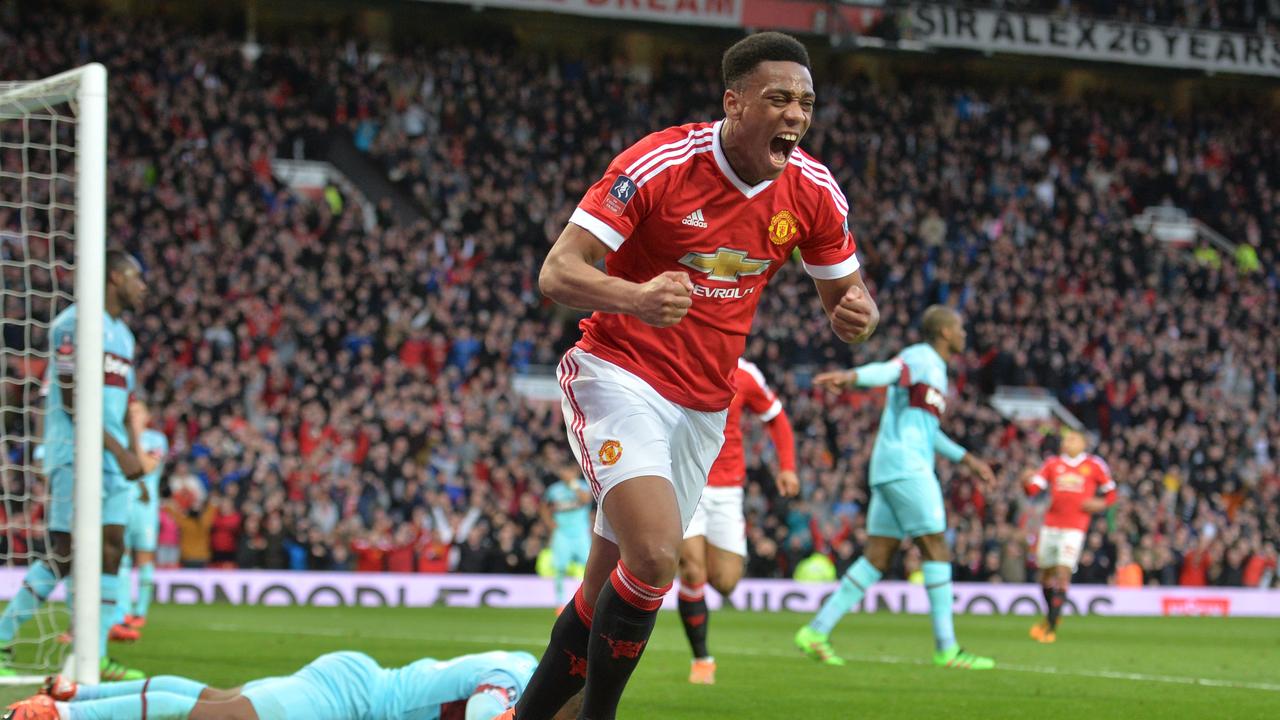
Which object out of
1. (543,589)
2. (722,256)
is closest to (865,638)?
(543,589)

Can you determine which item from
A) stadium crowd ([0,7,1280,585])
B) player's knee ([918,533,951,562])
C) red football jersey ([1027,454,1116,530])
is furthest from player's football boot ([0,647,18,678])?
red football jersey ([1027,454,1116,530])

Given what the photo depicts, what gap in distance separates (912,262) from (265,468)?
1425 cm

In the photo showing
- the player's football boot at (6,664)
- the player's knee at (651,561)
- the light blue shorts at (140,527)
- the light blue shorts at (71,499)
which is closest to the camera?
the player's knee at (651,561)

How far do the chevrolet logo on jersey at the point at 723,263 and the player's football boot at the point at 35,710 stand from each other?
8.97ft

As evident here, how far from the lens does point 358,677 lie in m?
5.60

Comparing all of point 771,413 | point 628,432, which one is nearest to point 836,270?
point 628,432

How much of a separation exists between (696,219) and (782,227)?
361 millimetres

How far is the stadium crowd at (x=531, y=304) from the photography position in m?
21.4

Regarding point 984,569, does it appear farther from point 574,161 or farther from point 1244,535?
point 574,161

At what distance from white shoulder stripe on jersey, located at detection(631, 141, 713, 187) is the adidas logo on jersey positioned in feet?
0.59

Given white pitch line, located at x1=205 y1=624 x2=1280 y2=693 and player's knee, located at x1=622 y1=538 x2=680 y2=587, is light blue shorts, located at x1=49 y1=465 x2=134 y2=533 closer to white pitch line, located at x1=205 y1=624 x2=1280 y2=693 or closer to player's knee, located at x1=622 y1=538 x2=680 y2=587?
white pitch line, located at x1=205 y1=624 x2=1280 y2=693

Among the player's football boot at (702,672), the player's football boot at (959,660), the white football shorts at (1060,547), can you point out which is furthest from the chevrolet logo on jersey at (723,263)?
the white football shorts at (1060,547)

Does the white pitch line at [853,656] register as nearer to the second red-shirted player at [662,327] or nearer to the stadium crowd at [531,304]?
the stadium crowd at [531,304]

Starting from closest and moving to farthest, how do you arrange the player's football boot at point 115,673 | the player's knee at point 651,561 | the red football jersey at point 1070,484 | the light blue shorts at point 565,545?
the player's knee at point 651,561 < the player's football boot at point 115,673 < the red football jersey at point 1070,484 < the light blue shorts at point 565,545
